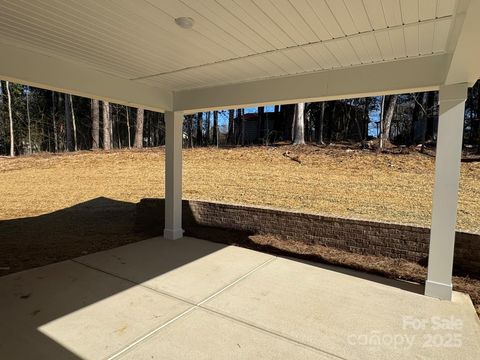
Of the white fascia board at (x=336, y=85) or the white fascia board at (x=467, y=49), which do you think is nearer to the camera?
the white fascia board at (x=467, y=49)

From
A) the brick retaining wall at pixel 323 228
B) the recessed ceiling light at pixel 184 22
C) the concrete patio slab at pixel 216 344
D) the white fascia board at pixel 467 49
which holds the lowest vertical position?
the concrete patio slab at pixel 216 344

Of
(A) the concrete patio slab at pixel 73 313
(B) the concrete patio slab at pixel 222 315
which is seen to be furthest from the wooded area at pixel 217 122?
(B) the concrete patio slab at pixel 222 315

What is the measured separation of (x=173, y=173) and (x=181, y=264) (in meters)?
1.81

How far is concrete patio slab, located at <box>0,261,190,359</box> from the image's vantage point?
2.31 m

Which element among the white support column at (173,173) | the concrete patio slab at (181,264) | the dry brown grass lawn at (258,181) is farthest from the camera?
the dry brown grass lawn at (258,181)

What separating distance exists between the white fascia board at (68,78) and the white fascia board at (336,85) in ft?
3.10

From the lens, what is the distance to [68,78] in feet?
11.7

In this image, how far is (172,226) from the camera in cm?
541

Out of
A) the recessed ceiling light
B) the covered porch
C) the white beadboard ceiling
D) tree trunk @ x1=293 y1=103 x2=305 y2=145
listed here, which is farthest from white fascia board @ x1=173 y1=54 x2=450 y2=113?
tree trunk @ x1=293 y1=103 x2=305 y2=145

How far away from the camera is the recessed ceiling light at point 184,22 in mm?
2381

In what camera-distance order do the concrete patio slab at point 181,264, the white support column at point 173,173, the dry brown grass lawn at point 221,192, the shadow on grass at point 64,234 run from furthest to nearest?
the white support column at point 173,173, the dry brown grass lawn at point 221,192, the shadow on grass at point 64,234, the concrete patio slab at point 181,264

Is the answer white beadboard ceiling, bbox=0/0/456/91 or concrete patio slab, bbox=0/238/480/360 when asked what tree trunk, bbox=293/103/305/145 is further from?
concrete patio slab, bbox=0/238/480/360

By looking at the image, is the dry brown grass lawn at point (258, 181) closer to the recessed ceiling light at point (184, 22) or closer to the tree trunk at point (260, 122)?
the recessed ceiling light at point (184, 22)

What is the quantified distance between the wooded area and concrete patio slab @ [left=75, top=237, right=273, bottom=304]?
1139 centimetres
